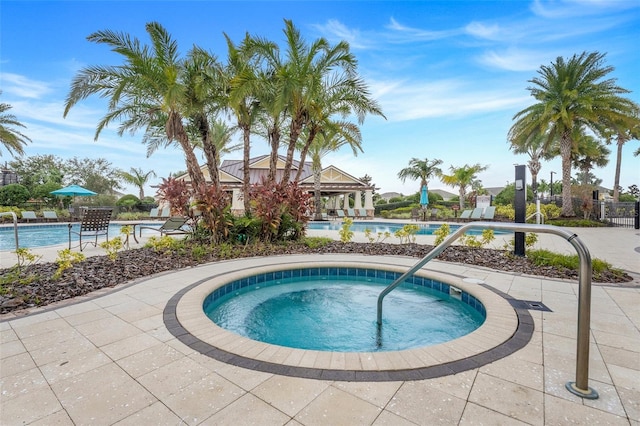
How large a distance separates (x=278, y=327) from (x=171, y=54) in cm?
779

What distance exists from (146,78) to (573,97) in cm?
1992

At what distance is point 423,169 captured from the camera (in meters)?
31.2

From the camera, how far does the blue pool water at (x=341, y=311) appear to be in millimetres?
3826

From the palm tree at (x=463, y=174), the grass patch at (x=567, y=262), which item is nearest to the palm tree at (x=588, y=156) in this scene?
the palm tree at (x=463, y=174)

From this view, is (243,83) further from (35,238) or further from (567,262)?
(35,238)

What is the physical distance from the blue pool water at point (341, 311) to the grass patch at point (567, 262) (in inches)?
104

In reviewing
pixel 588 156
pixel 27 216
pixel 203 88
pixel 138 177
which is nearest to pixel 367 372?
pixel 203 88

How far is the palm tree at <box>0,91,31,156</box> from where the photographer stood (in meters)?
16.1

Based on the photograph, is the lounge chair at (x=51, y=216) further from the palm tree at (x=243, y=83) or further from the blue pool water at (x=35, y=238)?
the palm tree at (x=243, y=83)

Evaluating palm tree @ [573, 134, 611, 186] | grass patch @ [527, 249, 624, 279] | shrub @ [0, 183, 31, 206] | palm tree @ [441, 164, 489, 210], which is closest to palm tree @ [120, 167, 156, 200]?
shrub @ [0, 183, 31, 206]

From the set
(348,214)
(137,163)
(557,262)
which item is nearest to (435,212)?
(348,214)

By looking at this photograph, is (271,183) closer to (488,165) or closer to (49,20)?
(49,20)

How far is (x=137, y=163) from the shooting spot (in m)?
34.6

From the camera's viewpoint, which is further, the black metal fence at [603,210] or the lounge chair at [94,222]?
the black metal fence at [603,210]
